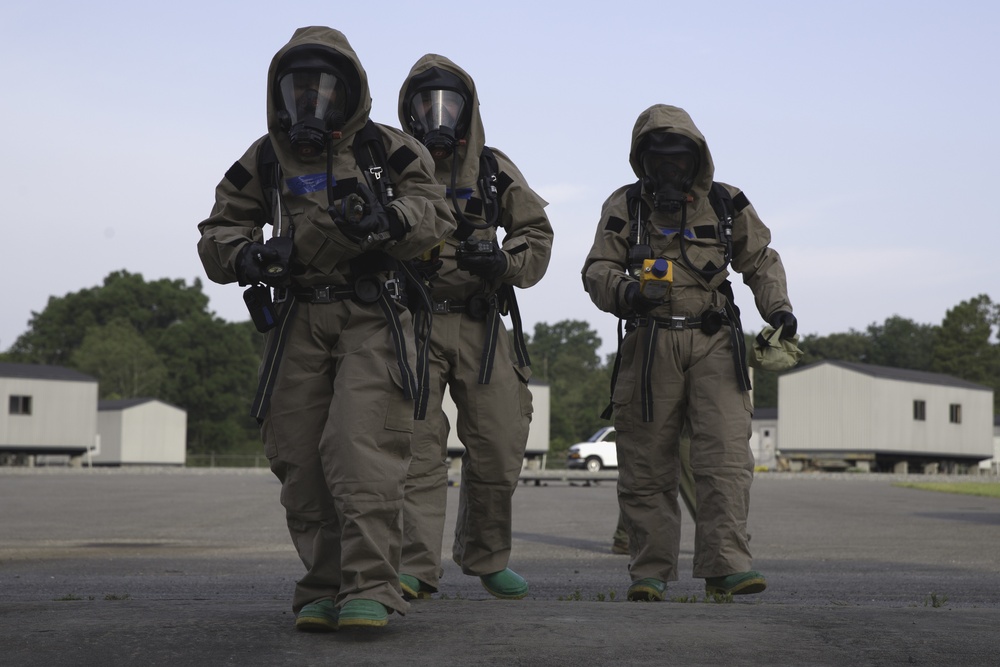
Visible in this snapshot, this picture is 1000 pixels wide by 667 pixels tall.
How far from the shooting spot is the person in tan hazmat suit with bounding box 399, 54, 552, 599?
588cm

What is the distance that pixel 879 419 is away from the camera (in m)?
52.4

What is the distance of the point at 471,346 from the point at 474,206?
692 mm

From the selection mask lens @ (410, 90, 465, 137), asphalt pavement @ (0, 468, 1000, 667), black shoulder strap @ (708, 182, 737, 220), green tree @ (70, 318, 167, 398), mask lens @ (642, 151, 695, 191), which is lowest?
asphalt pavement @ (0, 468, 1000, 667)

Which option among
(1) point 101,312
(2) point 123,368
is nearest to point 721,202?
(2) point 123,368

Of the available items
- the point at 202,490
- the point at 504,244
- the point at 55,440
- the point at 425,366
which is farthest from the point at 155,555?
the point at 55,440

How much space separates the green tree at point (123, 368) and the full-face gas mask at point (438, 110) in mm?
83926

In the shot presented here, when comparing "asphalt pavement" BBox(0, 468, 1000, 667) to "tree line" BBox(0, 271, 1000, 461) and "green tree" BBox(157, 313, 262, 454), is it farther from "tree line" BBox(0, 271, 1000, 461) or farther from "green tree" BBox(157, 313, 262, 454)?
"green tree" BBox(157, 313, 262, 454)

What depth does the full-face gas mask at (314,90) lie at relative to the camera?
15.3 feet

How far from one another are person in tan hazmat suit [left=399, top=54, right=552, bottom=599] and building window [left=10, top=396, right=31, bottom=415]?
50117 millimetres

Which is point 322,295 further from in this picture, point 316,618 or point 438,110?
point 438,110

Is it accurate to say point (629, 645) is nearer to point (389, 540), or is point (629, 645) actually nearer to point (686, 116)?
point (389, 540)

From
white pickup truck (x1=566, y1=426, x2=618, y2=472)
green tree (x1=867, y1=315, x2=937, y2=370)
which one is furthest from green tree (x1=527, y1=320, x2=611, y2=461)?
white pickup truck (x1=566, y1=426, x2=618, y2=472)

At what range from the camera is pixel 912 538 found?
528 inches

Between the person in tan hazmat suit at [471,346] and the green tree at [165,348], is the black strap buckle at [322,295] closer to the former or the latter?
the person in tan hazmat suit at [471,346]
